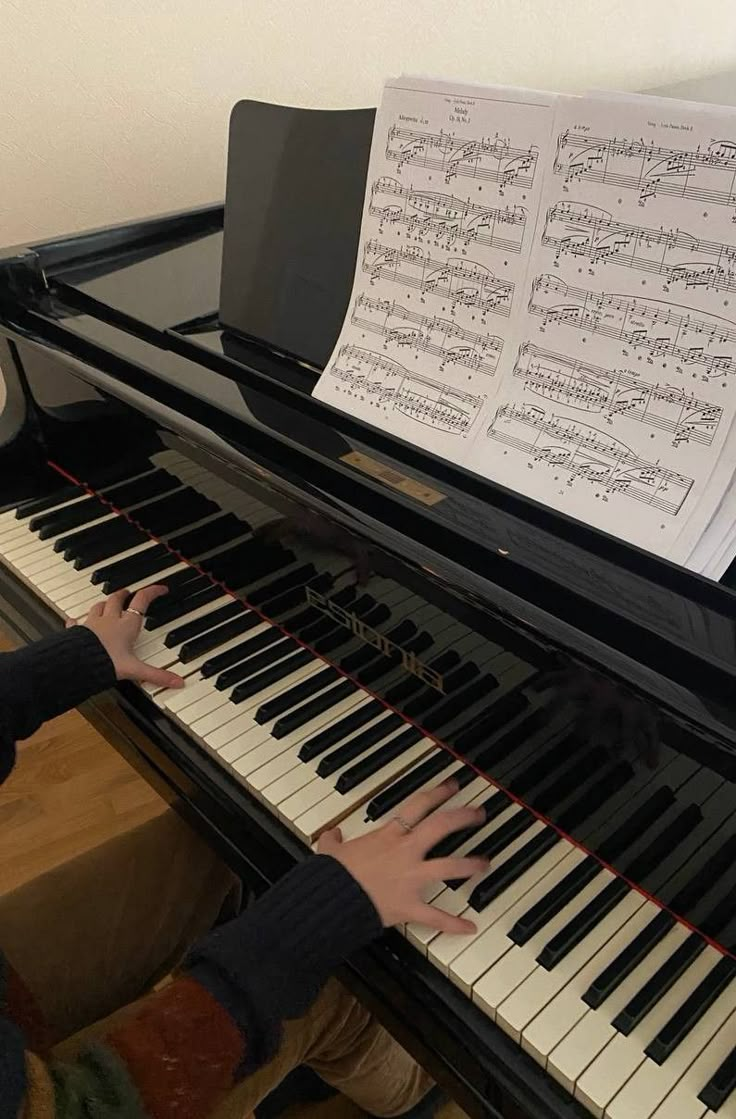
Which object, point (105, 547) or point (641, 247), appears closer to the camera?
point (641, 247)

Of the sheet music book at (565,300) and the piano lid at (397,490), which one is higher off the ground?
the sheet music book at (565,300)

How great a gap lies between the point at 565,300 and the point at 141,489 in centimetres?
77

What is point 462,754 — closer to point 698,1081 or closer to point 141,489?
point 698,1081

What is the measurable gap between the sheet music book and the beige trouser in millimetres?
705

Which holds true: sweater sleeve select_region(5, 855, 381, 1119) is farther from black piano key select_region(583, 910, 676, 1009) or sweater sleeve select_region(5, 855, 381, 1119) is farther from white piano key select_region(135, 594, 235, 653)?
white piano key select_region(135, 594, 235, 653)

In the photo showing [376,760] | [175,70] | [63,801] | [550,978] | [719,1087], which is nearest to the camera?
[719,1087]

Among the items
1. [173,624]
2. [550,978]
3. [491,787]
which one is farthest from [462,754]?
[173,624]

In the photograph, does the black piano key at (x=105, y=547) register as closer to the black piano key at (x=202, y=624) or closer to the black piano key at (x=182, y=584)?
the black piano key at (x=182, y=584)

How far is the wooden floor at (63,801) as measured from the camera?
2.06m

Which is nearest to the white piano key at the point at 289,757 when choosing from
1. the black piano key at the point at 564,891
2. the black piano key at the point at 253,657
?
the black piano key at the point at 253,657

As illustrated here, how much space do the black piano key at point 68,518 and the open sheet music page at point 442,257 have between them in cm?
57

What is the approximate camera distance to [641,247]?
3.01ft

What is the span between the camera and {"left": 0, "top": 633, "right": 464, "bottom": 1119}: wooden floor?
6.77ft

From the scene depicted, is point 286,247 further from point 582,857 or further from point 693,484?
point 582,857
